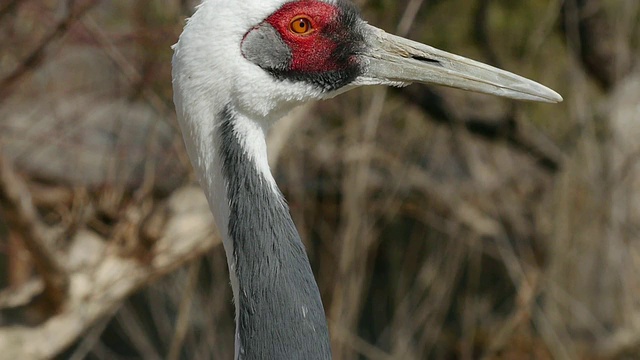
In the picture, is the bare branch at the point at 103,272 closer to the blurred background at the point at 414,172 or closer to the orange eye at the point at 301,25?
the blurred background at the point at 414,172

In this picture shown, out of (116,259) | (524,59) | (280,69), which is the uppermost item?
(280,69)

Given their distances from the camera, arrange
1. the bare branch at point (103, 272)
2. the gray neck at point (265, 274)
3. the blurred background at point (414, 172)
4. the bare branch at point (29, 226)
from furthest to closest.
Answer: the blurred background at point (414, 172)
the bare branch at point (103, 272)
the bare branch at point (29, 226)
the gray neck at point (265, 274)

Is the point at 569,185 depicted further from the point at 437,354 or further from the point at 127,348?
the point at 127,348

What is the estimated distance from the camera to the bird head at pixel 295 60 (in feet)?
7.98

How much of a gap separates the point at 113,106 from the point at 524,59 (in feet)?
9.17

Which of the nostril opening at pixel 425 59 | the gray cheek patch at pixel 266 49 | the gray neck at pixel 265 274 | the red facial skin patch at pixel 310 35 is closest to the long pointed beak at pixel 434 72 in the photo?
the nostril opening at pixel 425 59

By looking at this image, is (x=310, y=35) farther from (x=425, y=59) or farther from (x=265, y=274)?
(x=265, y=274)

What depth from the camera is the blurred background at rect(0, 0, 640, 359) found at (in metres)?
4.88

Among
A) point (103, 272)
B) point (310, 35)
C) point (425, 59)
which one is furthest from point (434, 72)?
point (103, 272)

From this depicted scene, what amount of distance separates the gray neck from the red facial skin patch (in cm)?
28

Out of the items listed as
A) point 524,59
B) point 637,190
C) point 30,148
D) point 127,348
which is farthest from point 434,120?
point 127,348

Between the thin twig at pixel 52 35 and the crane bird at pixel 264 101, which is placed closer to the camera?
the crane bird at pixel 264 101

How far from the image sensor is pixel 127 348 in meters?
7.90

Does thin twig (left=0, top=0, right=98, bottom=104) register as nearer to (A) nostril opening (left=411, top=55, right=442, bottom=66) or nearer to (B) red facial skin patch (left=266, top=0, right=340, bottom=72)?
(B) red facial skin patch (left=266, top=0, right=340, bottom=72)
